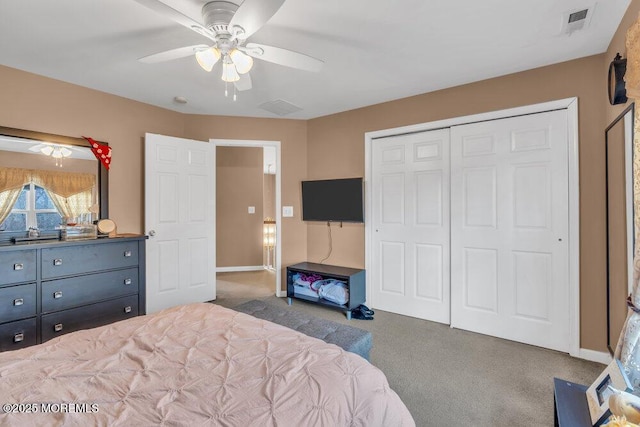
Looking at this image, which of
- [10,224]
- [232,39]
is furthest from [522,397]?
[10,224]

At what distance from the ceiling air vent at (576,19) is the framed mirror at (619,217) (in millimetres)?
660

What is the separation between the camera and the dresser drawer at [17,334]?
2118 millimetres

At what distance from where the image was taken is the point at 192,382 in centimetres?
108

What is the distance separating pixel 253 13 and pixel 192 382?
163 centimetres

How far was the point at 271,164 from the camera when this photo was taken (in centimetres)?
665

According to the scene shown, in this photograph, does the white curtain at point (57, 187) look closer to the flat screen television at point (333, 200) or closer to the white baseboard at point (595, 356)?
the flat screen television at point (333, 200)

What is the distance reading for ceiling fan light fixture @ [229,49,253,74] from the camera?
1849 mm

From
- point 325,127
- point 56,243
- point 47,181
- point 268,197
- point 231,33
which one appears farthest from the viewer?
point 268,197

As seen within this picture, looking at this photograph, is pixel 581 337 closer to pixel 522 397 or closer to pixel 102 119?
pixel 522 397

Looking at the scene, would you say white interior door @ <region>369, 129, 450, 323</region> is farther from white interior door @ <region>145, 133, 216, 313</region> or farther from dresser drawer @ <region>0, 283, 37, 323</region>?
dresser drawer @ <region>0, 283, 37, 323</region>

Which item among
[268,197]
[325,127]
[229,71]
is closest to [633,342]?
[229,71]

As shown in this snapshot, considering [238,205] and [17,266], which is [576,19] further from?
[238,205]

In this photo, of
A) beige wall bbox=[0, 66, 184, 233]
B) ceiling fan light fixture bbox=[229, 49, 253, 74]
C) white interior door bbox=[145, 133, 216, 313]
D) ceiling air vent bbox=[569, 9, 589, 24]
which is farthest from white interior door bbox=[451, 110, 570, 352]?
beige wall bbox=[0, 66, 184, 233]

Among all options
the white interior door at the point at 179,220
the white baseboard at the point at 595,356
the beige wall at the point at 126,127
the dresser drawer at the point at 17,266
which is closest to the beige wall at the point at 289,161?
the beige wall at the point at 126,127
